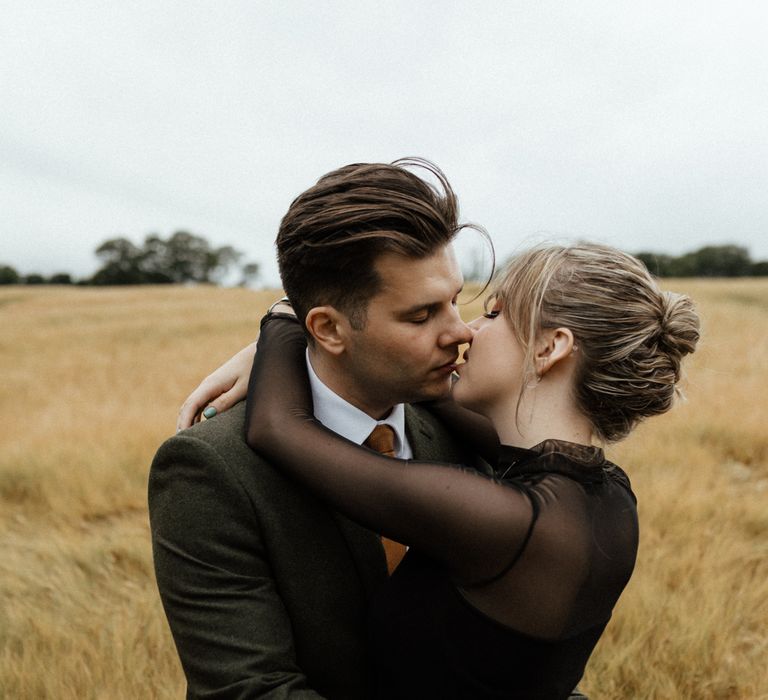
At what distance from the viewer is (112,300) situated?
38.5 m

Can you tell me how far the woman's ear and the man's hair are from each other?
1.52ft

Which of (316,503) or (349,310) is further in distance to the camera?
(349,310)

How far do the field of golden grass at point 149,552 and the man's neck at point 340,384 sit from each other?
3.47 ft

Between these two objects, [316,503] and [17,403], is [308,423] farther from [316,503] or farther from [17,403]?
[17,403]

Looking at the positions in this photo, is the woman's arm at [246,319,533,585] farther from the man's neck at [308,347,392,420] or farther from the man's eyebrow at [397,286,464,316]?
the man's eyebrow at [397,286,464,316]

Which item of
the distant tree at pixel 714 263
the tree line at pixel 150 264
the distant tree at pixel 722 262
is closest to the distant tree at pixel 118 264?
the tree line at pixel 150 264

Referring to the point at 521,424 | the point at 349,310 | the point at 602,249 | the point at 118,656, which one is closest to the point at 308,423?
the point at 349,310

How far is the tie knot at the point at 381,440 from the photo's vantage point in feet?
7.64

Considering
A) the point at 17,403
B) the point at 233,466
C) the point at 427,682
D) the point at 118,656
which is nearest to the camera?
the point at 427,682

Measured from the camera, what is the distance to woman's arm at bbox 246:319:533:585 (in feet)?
5.20

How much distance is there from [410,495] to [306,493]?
0.43 m

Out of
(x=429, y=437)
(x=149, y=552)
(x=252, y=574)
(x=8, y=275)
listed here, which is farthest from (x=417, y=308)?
(x=8, y=275)

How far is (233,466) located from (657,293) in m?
1.27

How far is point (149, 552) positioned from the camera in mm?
4199
